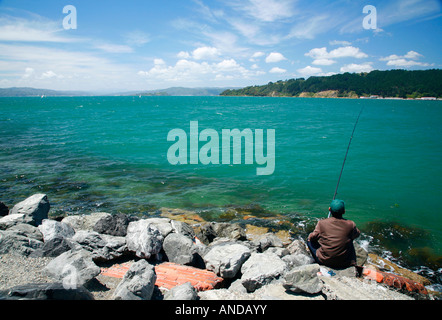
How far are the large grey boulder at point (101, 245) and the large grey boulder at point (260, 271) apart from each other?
11.2 feet

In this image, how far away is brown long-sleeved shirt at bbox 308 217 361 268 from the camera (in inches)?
236

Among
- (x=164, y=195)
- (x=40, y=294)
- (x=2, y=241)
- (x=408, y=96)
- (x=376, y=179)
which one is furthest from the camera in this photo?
(x=408, y=96)

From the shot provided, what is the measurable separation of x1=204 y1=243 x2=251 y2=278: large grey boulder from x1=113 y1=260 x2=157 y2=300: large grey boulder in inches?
71.6

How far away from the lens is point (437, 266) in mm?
8680

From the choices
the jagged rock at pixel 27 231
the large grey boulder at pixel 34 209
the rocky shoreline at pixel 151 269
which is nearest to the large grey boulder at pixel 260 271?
the rocky shoreline at pixel 151 269

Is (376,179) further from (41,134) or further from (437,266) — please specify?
(41,134)

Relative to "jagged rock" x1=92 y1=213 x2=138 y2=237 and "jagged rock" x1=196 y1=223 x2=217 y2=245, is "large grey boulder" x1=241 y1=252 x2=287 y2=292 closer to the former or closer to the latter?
"jagged rock" x1=196 y1=223 x2=217 y2=245

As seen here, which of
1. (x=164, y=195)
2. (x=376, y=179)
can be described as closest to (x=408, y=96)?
(x=376, y=179)

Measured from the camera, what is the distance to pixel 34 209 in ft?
28.7

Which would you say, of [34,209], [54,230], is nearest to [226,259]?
[54,230]

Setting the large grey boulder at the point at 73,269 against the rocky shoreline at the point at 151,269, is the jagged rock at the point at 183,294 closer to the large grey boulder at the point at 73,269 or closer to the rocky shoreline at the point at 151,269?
the rocky shoreline at the point at 151,269

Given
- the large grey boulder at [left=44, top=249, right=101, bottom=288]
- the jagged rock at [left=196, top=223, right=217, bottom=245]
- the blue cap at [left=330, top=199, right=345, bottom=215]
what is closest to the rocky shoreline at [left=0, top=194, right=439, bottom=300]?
the large grey boulder at [left=44, top=249, right=101, bottom=288]
